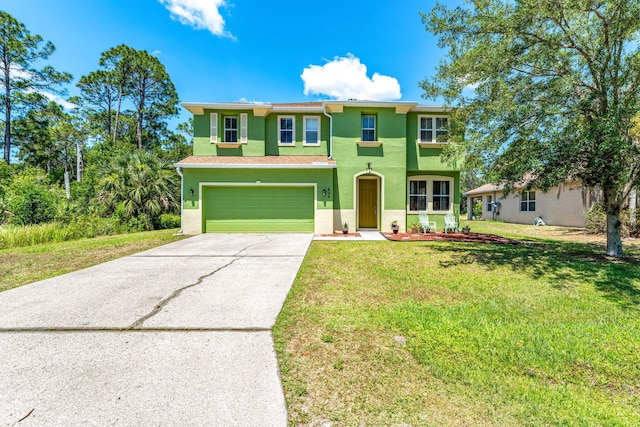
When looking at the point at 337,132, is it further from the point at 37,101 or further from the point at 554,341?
the point at 37,101

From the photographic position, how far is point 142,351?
2.92 meters

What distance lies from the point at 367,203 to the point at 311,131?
14.9 ft

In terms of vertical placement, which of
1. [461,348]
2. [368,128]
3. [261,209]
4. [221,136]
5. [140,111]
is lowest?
[461,348]

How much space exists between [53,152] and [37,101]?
21.6 ft

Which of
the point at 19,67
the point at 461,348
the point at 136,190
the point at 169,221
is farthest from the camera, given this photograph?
the point at 19,67

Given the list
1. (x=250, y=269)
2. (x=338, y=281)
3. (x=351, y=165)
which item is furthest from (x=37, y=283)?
(x=351, y=165)

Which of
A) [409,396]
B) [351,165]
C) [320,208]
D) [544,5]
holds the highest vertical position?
[544,5]

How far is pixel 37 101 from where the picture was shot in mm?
26828

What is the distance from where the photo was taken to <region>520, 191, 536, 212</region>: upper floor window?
20.0 metres

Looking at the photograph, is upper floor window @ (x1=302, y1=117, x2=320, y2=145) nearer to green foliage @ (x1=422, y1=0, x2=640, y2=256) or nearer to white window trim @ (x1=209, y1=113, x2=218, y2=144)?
white window trim @ (x1=209, y1=113, x2=218, y2=144)

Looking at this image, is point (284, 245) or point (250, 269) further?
point (284, 245)

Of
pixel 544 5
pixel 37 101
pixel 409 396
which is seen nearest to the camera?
pixel 409 396

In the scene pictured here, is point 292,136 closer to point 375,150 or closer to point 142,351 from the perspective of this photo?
point 375,150

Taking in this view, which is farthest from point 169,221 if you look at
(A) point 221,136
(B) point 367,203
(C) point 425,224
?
(C) point 425,224
